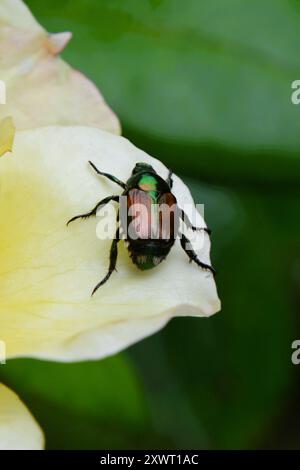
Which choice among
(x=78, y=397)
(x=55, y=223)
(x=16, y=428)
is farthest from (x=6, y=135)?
(x=78, y=397)

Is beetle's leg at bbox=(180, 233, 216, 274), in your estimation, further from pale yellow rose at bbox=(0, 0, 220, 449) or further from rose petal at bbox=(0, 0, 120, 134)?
rose petal at bbox=(0, 0, 120, 134)

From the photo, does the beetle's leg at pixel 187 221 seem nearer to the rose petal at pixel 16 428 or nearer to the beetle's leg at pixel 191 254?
the beetle's leg at pixel 191 254

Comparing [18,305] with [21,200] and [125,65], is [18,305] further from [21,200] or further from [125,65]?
[125,65]

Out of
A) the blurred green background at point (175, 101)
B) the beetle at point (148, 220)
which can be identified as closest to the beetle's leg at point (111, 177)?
the beetle at point (148, 220)

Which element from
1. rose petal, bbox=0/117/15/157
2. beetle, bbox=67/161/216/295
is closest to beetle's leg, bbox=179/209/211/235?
beetle, bbox=67/161/216/295
